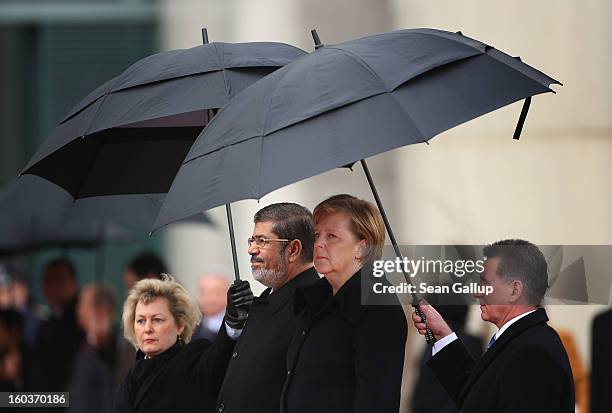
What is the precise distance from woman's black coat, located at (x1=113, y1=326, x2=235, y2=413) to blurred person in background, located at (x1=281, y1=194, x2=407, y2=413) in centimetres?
74

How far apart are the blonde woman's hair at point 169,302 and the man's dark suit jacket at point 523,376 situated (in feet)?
5.46

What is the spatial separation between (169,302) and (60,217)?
455 cm

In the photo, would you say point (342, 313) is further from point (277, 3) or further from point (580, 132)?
point (277, 3)

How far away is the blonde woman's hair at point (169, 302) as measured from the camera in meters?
6.53

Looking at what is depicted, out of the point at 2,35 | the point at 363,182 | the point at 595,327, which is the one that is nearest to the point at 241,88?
→ the point at 595,327

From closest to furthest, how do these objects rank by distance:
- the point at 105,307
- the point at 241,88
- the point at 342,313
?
the point at 342,313 → the point at 241,88 → the point at 105,307

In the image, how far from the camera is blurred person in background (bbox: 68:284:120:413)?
9070 mm

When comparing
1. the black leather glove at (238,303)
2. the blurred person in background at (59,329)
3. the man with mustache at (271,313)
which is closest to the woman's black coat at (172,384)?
the black leather glove at (238,303)

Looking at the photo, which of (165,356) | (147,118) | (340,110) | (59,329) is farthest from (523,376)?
(59,329)

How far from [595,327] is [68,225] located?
556 centimetres

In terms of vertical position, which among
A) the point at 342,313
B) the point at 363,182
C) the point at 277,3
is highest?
the point at 277,3

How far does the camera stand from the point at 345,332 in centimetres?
546

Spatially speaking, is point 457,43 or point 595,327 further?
point 595,327

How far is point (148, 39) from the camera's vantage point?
12.2 m
